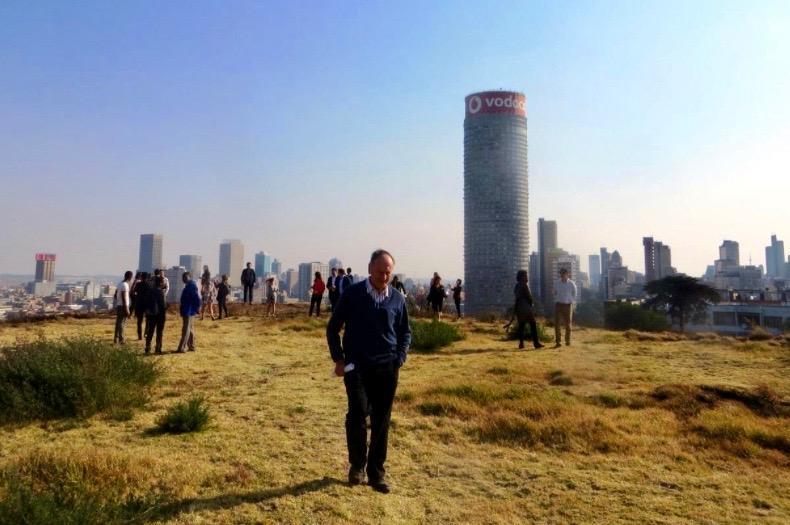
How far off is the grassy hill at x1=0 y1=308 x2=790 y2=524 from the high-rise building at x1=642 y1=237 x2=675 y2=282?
5068 inches

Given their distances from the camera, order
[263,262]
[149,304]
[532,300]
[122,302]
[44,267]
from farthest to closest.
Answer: [263,262] < [44,267] < [532,300] < [122,302] < [149,304]

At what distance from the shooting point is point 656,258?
126 metres

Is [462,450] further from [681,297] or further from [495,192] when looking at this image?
[495,192]

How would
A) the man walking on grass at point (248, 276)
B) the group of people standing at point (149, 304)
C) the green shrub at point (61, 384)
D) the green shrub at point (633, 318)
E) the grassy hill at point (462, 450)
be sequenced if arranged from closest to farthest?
1. the grassy hill at point (462, 450)
2. the green shrub at point (61, 384)
3. the group of people standing at point (149, 304)
4. the man walking on grass at point (248, 276)
5. the green shrub at point (633, 318)

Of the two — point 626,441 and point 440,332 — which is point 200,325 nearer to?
point 440,332

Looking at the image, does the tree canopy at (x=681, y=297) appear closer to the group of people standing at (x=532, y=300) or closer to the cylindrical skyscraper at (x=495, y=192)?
the group of people standing at (x=532, y=300)

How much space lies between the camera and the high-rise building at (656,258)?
125 meters

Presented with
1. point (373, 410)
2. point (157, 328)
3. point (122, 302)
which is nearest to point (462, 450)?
point (373, 410)

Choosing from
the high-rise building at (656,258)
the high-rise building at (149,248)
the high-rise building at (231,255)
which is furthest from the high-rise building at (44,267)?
the high-rise building at (656,258)

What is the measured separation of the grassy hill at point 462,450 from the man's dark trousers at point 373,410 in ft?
0.82

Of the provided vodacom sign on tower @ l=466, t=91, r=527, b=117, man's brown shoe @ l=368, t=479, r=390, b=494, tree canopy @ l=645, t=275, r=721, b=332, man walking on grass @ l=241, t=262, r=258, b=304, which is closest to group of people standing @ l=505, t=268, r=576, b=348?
man's brown shoe @ l=368, t=479, r=390, b=494

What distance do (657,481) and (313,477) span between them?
318 centimetres

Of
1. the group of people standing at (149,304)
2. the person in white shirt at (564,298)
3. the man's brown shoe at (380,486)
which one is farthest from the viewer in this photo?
the person in white shirt at (564,298)

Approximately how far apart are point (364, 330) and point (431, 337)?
900 cm
